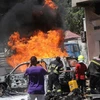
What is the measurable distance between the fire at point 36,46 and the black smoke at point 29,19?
659 mm

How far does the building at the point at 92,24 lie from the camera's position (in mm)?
16203

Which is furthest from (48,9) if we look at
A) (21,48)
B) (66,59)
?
(66,59)

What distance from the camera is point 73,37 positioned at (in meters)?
41.7

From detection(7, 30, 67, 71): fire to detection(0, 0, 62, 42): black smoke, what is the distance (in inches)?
25.9

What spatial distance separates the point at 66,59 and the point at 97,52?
2.10 metres

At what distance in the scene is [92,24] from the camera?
1656 centimetres

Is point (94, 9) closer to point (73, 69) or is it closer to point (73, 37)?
point (73, 69)

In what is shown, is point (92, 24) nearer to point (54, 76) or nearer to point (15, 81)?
point (15, 81)

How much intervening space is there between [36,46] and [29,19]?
3.73 m

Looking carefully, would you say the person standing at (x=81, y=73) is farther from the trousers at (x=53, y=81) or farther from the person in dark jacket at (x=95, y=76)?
the person in dark jacket at (x=95, y=76)

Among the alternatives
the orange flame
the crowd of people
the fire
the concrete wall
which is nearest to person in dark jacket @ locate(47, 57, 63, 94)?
the crowd of people

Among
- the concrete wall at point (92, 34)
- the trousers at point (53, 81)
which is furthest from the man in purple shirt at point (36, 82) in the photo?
the concrete wall at point (92, 34)

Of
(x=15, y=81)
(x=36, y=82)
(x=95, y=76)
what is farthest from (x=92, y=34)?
(x=36, y=82)

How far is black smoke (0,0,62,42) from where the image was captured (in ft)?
72.9
